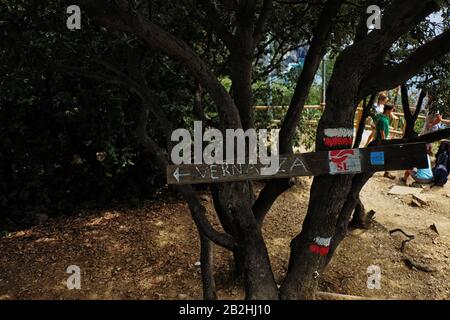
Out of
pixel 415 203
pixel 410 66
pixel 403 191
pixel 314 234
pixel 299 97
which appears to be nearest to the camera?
pixel 410 66

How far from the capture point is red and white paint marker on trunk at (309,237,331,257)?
10.0 ft

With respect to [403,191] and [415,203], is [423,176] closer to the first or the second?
[403,191]

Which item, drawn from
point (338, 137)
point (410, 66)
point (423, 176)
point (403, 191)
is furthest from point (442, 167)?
point (338, 137)

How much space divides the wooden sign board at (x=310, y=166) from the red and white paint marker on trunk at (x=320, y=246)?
0.56 metres

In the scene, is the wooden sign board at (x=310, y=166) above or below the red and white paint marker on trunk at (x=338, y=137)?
below

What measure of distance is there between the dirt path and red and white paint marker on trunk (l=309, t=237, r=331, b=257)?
1647 millimetres

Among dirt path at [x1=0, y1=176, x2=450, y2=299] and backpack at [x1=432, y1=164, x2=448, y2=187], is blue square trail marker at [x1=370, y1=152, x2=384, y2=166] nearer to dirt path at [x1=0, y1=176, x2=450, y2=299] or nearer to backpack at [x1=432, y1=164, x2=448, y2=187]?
dirt path at [x1=0, y1=176, x2=450, y2=299]

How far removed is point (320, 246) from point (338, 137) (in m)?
0.82

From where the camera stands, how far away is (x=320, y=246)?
306 centimetres

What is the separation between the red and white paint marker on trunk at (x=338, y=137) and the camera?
2.83 metres

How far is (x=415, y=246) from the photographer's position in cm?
570

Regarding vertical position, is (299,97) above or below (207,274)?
above

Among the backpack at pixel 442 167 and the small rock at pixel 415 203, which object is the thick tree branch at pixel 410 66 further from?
the backpack at pixel 442 167

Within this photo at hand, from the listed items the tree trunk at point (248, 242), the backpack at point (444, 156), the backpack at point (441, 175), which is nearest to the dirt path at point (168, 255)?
the backpack at point (441, 175)
